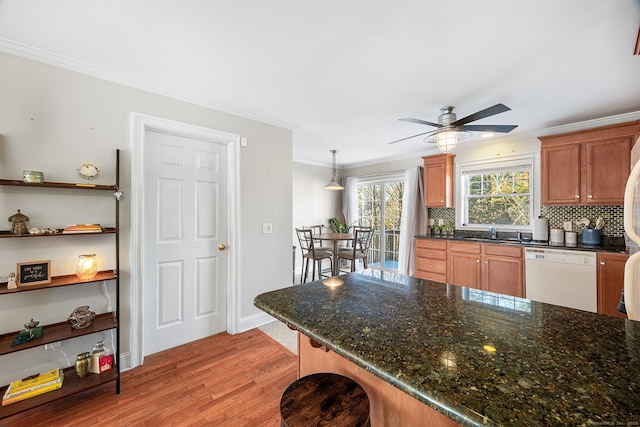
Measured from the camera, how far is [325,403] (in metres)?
1.03

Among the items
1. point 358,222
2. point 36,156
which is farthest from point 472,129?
point 358,222

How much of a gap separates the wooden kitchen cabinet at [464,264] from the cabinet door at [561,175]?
107 cm

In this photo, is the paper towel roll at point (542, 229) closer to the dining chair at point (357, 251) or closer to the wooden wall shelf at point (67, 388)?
the dining chair at point (357, 251)

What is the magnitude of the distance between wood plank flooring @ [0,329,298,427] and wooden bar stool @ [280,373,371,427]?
87 centimetres

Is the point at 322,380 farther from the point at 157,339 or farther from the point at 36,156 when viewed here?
the point at 36,156

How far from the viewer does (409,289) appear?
4.76ft

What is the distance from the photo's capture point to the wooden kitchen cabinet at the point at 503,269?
3436 millimetres

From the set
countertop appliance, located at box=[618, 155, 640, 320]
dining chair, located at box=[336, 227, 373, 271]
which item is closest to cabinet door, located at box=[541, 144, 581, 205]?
dining chair, located at box=[336, 227, 373, 271]

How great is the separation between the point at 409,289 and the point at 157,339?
2.42m

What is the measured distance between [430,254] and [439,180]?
1254 millimetres

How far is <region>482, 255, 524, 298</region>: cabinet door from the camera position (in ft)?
11.3

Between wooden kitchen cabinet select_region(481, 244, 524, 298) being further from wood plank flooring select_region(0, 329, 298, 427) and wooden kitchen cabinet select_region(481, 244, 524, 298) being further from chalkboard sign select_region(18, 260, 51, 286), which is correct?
chalkboard sign select_region(18, 260, 51, 286)

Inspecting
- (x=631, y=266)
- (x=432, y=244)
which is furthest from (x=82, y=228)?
(x=432, y=244)

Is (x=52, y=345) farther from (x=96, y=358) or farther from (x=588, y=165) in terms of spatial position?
(x=588, y=165)
